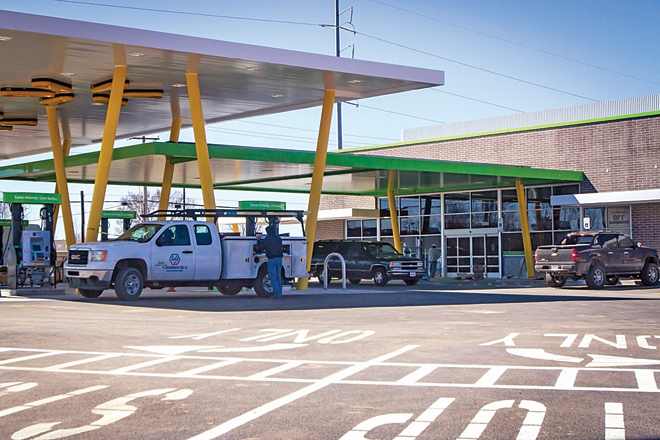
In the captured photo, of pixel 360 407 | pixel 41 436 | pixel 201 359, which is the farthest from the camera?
pixel 201 359

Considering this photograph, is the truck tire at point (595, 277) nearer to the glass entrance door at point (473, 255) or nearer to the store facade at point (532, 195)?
the store facade at point (532, 195)

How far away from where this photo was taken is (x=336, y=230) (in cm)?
4484

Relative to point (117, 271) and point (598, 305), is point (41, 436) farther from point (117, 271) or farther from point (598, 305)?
point (598, 305)

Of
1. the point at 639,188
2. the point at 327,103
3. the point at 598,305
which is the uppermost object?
the point at 327,103

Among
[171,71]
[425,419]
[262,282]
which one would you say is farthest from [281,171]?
[425,419]

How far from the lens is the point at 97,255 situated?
18.7 meters

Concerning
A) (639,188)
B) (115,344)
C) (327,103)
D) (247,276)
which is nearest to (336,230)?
(639,188)

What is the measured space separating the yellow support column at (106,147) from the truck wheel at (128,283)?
10.2 feet

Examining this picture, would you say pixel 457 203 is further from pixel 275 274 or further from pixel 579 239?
pixel 275 274

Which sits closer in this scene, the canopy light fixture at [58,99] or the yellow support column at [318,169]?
the yellow support column at [318,169]

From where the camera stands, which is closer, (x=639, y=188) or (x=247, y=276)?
(x=247, y=276)

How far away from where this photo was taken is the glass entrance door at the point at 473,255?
1476 inches

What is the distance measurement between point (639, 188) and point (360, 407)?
29.1 m

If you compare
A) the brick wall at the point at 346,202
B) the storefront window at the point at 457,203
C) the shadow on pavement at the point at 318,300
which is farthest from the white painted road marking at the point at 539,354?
the brick wall at the point at 346,202
